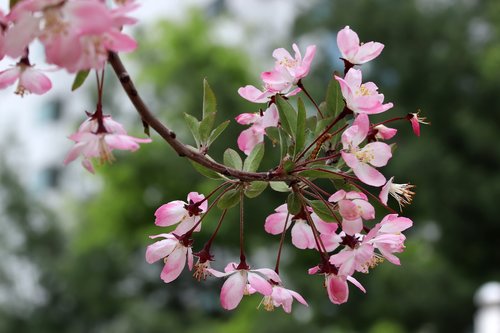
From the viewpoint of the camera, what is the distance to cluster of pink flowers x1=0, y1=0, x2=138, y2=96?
381 mm

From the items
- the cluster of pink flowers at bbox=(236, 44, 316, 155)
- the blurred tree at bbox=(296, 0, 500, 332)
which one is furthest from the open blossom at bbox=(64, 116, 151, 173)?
the blurred tree at bbox=(296, 0, 500, 332)

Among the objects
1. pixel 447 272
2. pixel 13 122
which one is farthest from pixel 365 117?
pixel 13 122

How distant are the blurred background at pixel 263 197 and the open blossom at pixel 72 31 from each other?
21.1ft

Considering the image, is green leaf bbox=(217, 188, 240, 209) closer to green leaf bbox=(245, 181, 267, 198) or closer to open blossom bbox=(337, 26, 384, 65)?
green leaf bbox=(245, 181, 267, 198)

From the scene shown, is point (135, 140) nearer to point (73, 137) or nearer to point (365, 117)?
point (73, 137)

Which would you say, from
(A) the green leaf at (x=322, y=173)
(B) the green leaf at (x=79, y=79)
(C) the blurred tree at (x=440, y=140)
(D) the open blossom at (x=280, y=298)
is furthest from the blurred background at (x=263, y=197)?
(B) the green leaf at (x=79, y=79)

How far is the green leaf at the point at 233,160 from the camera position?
61 cm

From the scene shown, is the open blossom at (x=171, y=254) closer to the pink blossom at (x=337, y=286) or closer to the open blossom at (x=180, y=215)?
the open blossom at (x=180, y=215)

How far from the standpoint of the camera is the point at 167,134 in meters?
0.47

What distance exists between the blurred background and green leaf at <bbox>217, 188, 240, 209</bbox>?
20.5 ft

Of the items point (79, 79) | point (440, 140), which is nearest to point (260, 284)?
point (79, 79)

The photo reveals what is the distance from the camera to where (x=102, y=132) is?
0.52m

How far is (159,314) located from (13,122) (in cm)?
412

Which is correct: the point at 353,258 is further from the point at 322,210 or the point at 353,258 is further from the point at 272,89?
the point at 272,89
